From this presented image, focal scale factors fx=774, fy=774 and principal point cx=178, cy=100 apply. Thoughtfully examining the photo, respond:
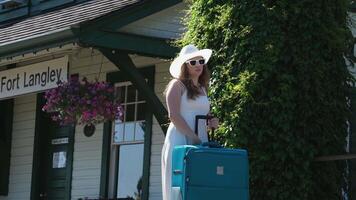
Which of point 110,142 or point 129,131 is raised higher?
point 129,131

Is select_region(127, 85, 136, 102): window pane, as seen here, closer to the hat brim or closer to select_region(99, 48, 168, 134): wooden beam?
select_region(99, 48, 168, 134): wooden beam

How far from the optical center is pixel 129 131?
1138cm

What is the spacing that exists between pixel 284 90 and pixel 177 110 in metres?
1.21

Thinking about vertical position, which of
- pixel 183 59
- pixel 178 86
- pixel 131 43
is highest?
pixel 131 43

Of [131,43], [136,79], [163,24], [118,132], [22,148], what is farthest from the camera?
[22,148]

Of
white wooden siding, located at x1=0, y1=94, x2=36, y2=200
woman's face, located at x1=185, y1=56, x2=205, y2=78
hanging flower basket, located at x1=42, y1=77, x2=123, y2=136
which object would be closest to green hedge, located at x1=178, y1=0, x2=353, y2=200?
woman's face, located at x1=185, y1=56, x2=205, y2=78

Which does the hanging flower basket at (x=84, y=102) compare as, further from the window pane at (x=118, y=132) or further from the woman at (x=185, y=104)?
the woman at (x=185, y=104)

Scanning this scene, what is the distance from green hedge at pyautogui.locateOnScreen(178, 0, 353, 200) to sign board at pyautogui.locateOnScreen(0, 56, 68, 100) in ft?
11.5

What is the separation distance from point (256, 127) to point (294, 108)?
386 millimetres

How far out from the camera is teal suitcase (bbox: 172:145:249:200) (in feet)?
19.4

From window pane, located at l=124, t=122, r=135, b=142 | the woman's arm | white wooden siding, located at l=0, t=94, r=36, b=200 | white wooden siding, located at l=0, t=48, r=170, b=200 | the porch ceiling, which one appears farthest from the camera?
white wooden siding, located at l=0, t=94, r=36, b=200

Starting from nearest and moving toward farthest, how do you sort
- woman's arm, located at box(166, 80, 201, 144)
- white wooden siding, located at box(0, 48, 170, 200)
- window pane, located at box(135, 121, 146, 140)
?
woman's arm, located at box(166, 80, 201, 144) → white wooden siding, located at box(0, 48, 170, 200) → window pane, located at box(135, 121, 146, 140)

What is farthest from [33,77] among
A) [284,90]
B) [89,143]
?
[284,90]

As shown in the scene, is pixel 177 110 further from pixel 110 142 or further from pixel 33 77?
pixel 110 142
